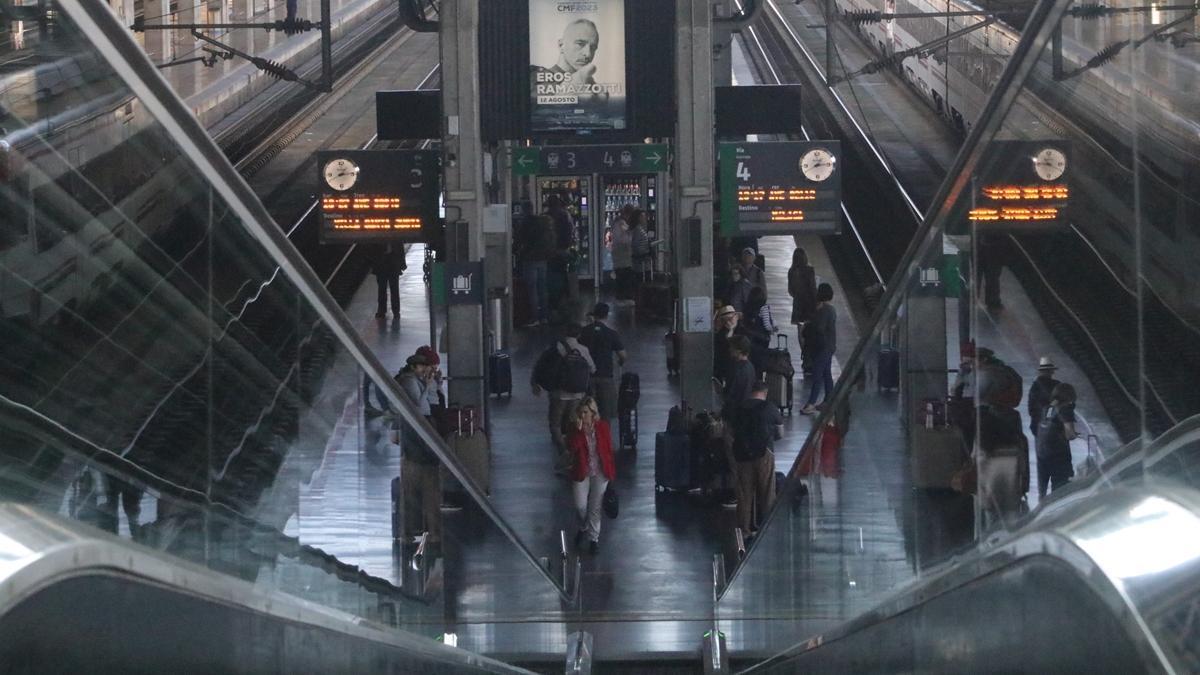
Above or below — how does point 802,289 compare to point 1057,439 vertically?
below

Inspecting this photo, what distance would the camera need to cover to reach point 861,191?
2881 cm

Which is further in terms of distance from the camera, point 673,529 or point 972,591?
point 673,529

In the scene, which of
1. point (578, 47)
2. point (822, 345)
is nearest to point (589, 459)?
point (822, 345)

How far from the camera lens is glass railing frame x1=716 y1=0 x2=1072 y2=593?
10.9 ft

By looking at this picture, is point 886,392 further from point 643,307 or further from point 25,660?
point 643,307

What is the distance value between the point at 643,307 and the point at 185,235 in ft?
60.2

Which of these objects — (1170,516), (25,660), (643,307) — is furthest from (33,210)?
(643,307)

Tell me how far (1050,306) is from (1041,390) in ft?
0.50

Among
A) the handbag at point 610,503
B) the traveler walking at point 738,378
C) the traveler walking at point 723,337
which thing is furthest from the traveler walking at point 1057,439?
the traveler walking at point 723,337

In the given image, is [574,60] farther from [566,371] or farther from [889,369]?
[889,369]

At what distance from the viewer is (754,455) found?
1166cm

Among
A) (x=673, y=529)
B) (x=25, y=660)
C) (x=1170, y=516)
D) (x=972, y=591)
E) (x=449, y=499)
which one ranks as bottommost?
(x=673, y=529)

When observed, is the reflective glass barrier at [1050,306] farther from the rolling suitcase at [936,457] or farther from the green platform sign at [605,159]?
the green platform sign at [605,159]

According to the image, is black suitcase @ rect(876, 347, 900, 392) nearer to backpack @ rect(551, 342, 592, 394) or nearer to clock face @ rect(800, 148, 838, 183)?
backpack @ rect(551, 342, 592, 394)
